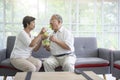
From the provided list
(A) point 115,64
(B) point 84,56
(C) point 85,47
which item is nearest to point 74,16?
(C) point 85,47

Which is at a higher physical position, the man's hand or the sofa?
→ the man's hand

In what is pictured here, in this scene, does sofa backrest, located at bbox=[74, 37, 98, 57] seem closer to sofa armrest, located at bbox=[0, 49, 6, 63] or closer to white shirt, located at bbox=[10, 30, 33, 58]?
white shirt, located at bbox=[10, 30, 33, 58]

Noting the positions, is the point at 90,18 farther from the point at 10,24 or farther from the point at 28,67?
the point at 28,67

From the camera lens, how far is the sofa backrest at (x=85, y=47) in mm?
3846

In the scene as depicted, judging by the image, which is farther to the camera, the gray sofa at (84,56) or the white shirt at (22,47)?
the gray sofa at (84,56)

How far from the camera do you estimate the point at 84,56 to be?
3.85 metres

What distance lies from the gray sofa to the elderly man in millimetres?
189

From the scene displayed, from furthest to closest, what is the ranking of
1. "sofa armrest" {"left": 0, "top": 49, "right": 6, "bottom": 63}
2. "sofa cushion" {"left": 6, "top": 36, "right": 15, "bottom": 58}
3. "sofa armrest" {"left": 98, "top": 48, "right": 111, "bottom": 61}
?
"sofa cushion" {"left": 6, "top": 36, "right": 15, "bottom": 58} → "sofa armrest" {"left": 98, "top": 48, "right": 111, "bottom": 61} → "sofa armrest" {"left": 0, "top": 49, "right": 6, "bottom": 63}

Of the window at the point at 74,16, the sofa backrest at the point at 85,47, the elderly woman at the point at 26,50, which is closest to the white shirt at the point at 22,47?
the elderly woman at the point at 26,50

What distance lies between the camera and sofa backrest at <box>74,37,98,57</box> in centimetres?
385

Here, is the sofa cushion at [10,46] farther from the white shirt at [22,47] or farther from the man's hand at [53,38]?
the man's hand at [53,38]

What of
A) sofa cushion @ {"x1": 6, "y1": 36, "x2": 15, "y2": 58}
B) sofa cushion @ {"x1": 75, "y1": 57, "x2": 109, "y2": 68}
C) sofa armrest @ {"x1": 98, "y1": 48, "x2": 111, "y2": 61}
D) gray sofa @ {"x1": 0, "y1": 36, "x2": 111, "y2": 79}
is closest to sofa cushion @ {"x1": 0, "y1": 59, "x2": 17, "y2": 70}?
gray sofa @ {"x1": 0, "y1": 36, "x2": 111, "y2": 79}

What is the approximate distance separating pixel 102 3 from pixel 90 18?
433mm

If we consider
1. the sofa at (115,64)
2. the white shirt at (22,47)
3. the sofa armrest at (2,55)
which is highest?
the white shirt at (22,47)
